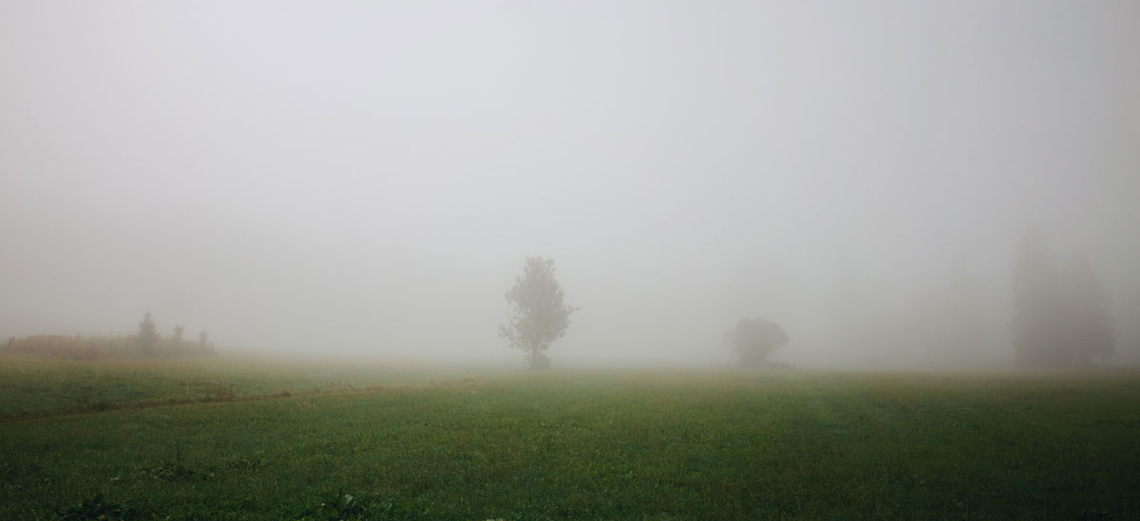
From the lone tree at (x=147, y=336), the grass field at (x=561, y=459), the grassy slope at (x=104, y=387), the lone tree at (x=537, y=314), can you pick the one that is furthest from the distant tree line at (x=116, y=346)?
the lone tree at (x=537, y=314)

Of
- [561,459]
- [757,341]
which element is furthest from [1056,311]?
[561,459]

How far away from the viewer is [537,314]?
231 ft

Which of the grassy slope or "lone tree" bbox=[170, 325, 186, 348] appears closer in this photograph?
the grassy slope

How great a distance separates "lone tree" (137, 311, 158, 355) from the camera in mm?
49994

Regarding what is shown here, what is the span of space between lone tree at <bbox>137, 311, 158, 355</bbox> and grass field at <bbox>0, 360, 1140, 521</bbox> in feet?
107

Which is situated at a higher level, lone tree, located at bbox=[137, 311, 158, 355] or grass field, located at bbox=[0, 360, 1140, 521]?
lone tree, located at bbox=[137, 311, 158, 355]

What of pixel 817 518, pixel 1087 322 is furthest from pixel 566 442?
pixel 1087 322

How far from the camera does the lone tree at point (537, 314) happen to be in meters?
70.2

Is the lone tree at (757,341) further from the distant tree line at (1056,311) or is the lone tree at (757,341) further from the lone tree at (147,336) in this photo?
the lone tree at (147,336)

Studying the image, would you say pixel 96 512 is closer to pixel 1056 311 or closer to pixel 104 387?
pixel 104 387

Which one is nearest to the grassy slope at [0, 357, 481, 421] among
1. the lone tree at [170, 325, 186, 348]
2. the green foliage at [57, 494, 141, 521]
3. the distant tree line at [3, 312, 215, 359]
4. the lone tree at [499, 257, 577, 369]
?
the distant tree line at [3, 312, 215, 359]

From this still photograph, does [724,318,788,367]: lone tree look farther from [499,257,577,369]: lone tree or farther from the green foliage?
the green foliage

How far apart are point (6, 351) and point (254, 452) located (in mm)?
Result: 48806

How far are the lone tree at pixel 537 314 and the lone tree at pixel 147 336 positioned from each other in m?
42.1
